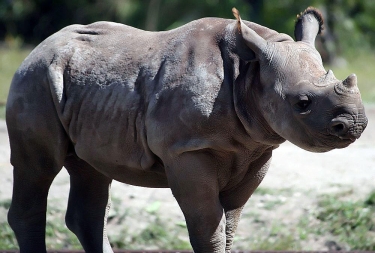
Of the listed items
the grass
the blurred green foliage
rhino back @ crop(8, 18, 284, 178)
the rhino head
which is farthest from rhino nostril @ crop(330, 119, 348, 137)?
the blurred green foliage

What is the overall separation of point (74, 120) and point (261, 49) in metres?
1.24

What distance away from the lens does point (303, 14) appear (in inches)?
186

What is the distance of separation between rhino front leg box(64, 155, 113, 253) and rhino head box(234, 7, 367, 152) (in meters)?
1.54

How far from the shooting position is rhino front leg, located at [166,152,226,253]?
4414 millimetres

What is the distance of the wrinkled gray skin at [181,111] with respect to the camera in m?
4.17

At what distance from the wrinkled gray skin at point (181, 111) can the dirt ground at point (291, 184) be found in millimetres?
1914

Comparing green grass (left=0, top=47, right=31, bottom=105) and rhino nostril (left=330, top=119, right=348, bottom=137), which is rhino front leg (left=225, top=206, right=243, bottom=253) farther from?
green grass (left=0, top=47, right=31, bottom=105)

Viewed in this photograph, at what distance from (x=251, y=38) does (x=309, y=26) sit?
1.74 ft

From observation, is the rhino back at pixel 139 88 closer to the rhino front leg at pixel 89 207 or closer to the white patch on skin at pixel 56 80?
the white patch on skin at pixel 56 80

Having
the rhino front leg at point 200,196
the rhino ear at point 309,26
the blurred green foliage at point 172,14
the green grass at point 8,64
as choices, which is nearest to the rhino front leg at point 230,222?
the rhino front leg at point 200,196

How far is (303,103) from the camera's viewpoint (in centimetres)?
410

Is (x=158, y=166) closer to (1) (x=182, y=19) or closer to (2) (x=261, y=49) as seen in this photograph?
(2) (x=261, y=49)

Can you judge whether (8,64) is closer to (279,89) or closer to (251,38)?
(251,38)

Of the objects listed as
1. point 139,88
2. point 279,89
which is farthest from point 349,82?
point 139,88
